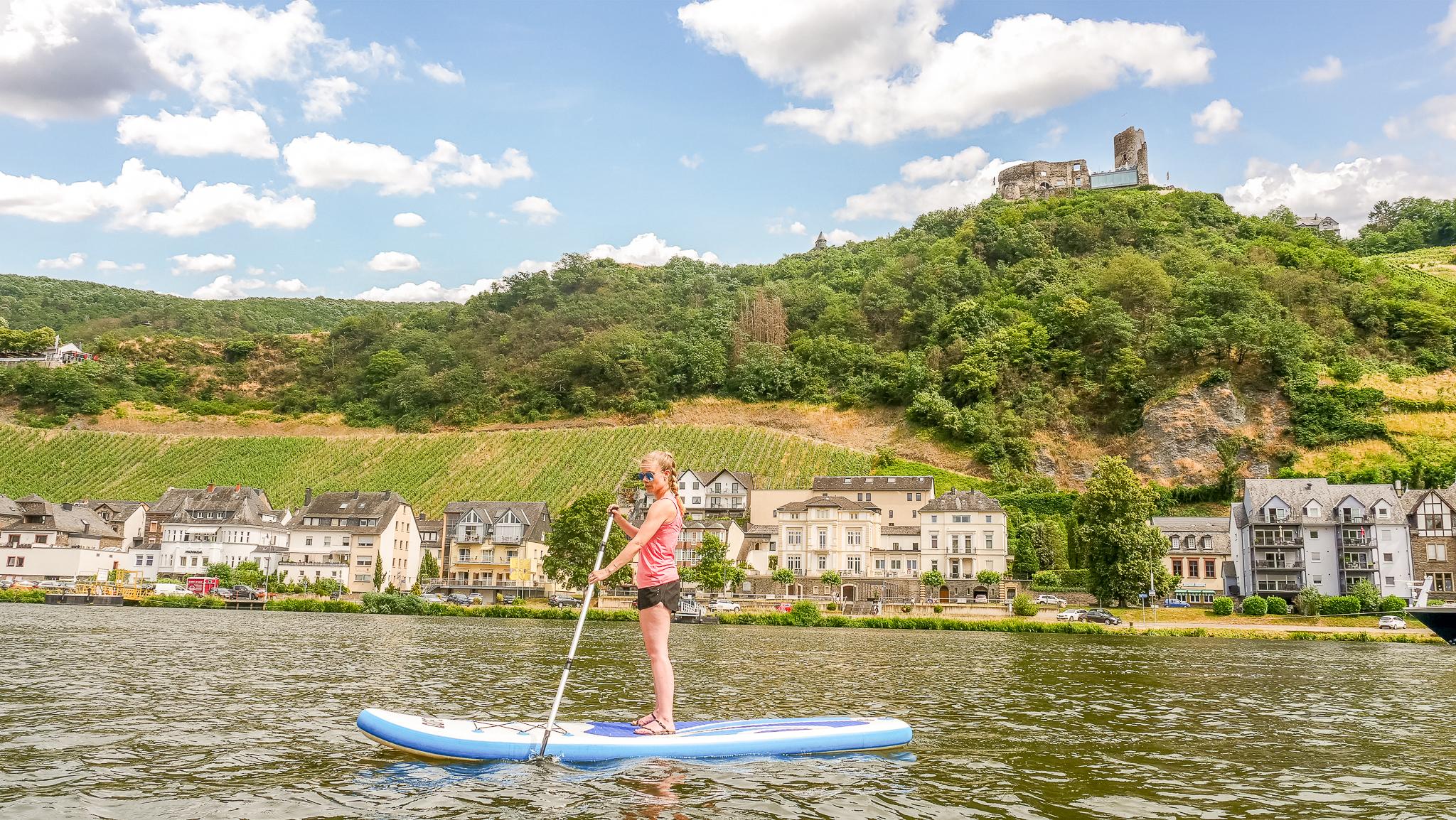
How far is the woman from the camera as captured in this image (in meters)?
11.9

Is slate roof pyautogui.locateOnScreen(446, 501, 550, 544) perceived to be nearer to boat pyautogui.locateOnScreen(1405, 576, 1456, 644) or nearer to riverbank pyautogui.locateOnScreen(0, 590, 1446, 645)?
riverbank pyautogui.locateOnScreen(0, 590, 1446, 645)

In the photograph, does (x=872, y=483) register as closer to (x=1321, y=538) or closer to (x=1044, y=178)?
(x=1321, y=538)

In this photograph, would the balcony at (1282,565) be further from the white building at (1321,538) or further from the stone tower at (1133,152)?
the stone tower at (1133,152)

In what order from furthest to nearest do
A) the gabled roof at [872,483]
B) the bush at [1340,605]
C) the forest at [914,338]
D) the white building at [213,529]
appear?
1. the forest at [914,338]
2. the gabled roof at [872,483]
3. the white building at [213,529]
4. the bush at [1340,605]

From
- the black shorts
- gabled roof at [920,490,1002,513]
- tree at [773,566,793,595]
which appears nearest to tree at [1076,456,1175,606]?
gabled roof at [920,490,1002,513]

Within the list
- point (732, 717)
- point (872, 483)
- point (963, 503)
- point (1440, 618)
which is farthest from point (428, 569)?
point (732, 717)

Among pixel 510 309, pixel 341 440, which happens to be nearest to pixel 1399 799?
pixel 341 440

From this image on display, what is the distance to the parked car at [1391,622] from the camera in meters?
55.0

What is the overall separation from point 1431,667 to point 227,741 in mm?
35907

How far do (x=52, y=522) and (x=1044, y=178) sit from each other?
16099 cm

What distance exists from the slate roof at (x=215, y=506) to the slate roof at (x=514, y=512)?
16.5 metres

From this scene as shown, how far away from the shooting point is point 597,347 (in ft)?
408

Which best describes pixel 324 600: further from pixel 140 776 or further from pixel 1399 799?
pixel 1399 799

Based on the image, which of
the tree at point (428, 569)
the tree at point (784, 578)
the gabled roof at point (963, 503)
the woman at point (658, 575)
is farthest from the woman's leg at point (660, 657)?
the tree at point (428, 569)
